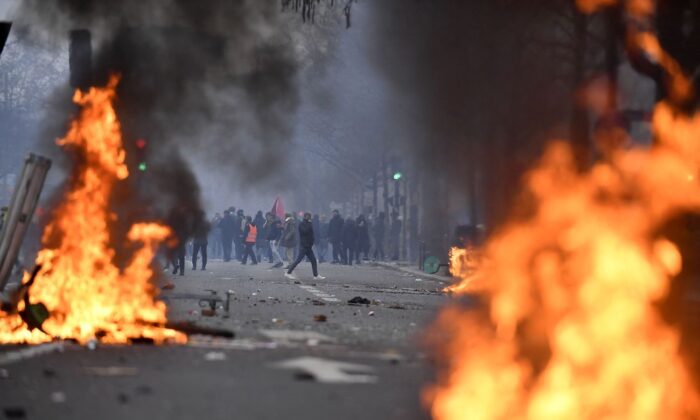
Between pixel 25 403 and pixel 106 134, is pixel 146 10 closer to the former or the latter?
pixel 106 134

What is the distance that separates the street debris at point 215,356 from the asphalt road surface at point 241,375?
2 centimetres

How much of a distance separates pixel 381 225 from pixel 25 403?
5870 cm

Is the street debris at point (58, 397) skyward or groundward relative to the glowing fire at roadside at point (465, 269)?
groundward

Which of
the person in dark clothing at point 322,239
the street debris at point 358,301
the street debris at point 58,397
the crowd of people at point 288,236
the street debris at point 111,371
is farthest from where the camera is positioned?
the person in dark clothing at point 322,239

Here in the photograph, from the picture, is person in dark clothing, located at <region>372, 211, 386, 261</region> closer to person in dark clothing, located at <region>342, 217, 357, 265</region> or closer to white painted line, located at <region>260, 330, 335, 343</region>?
person in dark clothing, located at <region>342, 217, 357, 265</region>

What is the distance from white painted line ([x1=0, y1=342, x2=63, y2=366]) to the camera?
42.2 feet

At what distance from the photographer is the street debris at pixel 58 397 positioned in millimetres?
10031

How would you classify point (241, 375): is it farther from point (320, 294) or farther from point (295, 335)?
point (320, 294)

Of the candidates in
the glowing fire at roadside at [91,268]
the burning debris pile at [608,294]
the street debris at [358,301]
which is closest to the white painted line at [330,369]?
the burning debris pile at [608,294]

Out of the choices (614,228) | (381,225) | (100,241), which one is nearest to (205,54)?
(100,241)

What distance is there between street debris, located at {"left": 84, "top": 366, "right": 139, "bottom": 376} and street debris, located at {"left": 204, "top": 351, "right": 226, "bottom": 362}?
3.24 ft

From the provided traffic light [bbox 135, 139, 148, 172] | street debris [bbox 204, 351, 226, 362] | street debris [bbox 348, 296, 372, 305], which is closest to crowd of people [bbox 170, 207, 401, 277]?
street debris [bbox 348, 296, 372, 305]

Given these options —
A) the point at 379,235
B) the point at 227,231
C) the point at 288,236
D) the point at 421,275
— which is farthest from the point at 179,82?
the point at 379,235

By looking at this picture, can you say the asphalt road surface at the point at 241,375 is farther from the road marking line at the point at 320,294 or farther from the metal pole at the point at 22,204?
the road marking line at the point at 320,294
